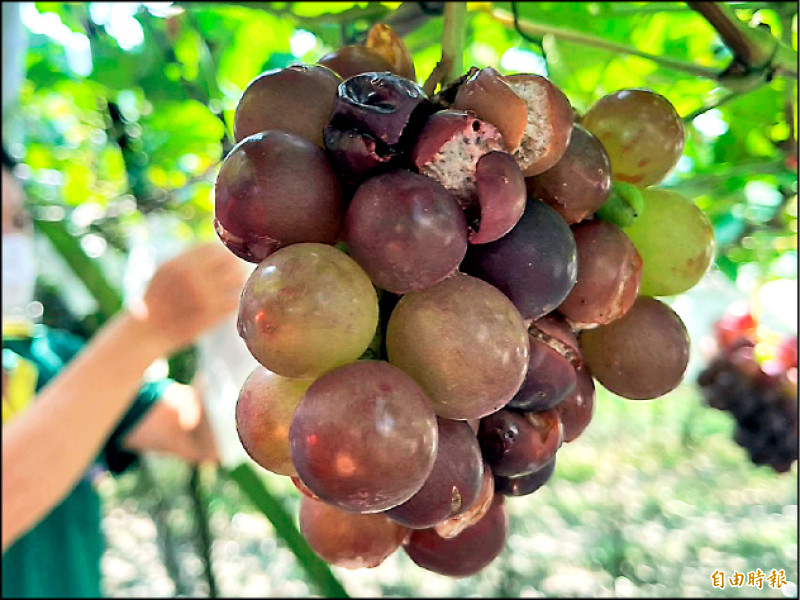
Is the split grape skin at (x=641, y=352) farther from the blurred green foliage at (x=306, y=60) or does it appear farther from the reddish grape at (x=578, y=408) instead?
the blurred green foliage at (x=306, y=60)

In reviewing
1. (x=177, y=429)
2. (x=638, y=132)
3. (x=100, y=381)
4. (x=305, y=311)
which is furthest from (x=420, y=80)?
(x=177, y=429)

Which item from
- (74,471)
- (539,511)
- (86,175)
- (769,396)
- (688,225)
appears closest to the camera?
(688,225)

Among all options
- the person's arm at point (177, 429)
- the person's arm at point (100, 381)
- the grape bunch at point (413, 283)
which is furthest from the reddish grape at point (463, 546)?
the person's arm at point (177, 429)

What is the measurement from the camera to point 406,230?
205mm

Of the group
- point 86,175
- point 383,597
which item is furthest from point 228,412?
point 383,597

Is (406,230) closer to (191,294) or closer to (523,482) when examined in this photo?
(523,482)

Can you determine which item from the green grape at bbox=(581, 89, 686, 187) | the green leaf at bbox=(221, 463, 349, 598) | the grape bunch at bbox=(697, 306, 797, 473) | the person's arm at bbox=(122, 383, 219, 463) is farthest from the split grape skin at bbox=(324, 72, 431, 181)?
the grape bunch at bbox=(697, 306, 797, 473)

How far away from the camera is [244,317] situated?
8.3 inches

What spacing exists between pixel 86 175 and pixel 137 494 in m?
1.59

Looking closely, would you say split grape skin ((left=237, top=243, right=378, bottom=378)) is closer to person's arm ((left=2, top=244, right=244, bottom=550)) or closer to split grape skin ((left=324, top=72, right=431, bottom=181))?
split grape skin ((left=324, top=72, right=431, bottom=181))

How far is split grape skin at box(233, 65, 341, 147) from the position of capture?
0.24m

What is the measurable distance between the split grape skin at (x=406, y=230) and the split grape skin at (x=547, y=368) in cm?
6

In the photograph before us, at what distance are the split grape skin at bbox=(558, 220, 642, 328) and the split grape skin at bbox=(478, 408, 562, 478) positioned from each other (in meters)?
0.05

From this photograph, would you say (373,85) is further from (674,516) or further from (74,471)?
(674,516)
